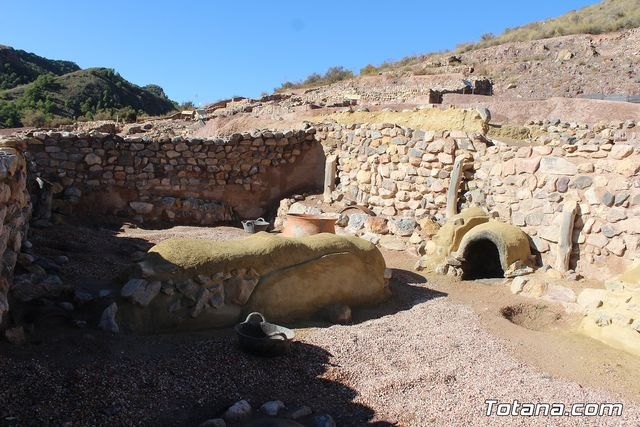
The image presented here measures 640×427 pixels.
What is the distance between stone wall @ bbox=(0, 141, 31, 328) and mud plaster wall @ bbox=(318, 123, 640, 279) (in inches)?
260

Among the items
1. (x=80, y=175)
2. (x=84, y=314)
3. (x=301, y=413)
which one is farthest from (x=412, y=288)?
(x=80, y=175)

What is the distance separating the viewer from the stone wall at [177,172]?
9.44 meters

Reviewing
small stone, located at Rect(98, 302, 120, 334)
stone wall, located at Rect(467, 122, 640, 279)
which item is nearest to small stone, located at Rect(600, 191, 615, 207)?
stone wall, located at Rect(467, 122, 640, 279)

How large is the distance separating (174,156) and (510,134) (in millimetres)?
7976

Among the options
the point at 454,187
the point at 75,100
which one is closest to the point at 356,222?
the point at 454,187

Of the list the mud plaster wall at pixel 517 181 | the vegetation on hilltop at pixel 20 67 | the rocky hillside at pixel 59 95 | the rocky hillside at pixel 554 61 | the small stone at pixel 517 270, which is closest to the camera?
the mud plaster wall at pixel 517 181

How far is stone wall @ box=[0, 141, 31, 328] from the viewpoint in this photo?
3.58 meters

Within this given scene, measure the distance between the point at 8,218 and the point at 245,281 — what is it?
2.09 metres

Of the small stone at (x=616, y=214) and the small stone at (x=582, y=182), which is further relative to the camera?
the small stone at (x=582, y=182)

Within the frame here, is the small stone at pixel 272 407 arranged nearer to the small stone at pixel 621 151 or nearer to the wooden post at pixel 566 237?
the wooden post at pixel 566 237

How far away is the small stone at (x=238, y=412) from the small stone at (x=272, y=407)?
11 centimetres

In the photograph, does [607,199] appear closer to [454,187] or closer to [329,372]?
[454,187]

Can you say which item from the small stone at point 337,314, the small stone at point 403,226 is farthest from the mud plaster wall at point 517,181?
the small stone at point 337,314

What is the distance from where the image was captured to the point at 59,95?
3158cm
